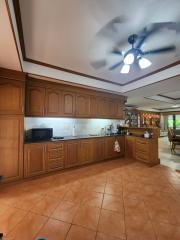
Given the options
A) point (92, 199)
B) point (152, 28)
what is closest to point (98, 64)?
point (152, 28)

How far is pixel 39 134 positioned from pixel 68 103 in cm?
120

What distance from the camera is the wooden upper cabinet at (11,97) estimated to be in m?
2.54

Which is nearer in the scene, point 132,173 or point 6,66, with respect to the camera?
point 6,66

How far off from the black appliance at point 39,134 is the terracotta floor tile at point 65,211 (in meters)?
1.65

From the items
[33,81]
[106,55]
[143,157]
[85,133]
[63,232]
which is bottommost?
[63,232]

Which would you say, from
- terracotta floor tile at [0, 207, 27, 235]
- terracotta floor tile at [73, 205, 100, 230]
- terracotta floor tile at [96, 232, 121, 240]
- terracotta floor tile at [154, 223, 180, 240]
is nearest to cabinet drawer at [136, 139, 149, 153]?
terracotta floor tile at [154, 223, 180, 240]

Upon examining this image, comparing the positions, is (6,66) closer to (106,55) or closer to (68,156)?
(106,55)

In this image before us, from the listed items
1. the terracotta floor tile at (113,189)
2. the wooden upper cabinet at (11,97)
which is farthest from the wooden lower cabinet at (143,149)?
the wooden upper cabinet at (11,97)

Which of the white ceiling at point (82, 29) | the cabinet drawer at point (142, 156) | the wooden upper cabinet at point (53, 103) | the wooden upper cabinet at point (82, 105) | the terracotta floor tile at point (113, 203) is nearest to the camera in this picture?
the white ceiling at point (82, 29)

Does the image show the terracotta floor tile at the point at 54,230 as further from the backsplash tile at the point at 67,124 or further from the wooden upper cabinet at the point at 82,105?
the wooden upper cabinet at the point at 82,105

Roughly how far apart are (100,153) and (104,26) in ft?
11.2

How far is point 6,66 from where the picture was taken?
2416mm

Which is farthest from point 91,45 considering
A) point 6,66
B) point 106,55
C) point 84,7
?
point 6,66

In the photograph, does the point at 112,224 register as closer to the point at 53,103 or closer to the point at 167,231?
the point at 167,231
